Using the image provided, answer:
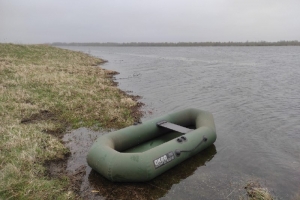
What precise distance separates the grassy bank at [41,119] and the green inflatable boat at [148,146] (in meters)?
1.06

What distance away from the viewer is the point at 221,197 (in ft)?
17.4

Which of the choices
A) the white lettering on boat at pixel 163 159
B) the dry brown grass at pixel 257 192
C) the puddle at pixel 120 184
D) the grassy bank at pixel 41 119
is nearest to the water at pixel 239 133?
the puddle at pixel 120 184

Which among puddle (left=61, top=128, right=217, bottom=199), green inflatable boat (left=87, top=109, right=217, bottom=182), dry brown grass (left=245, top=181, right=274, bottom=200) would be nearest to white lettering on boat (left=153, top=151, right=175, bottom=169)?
green inflatable boat (left=87, top=109, right=217, bottom=182)

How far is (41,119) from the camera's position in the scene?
9.20 meters

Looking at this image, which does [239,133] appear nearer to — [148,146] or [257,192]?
[148,146]

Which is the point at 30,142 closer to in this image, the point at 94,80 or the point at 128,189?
the point at 128,189

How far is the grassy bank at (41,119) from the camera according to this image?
16.9ft

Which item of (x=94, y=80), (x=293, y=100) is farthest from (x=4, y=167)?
(x=293, y=100)

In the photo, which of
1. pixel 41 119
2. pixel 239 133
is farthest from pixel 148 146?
pixel 41 119

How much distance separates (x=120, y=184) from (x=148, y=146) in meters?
1.90

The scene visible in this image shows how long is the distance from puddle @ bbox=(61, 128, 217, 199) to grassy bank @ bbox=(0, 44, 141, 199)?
0.37m

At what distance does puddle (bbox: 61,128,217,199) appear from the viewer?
209 inches

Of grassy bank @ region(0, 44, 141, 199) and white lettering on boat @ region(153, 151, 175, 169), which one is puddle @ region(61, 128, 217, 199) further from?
white lettering on boat @ region(153, 151, 175, 169)

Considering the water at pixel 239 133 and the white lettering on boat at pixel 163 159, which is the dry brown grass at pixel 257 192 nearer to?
the water at pixel 239 133
